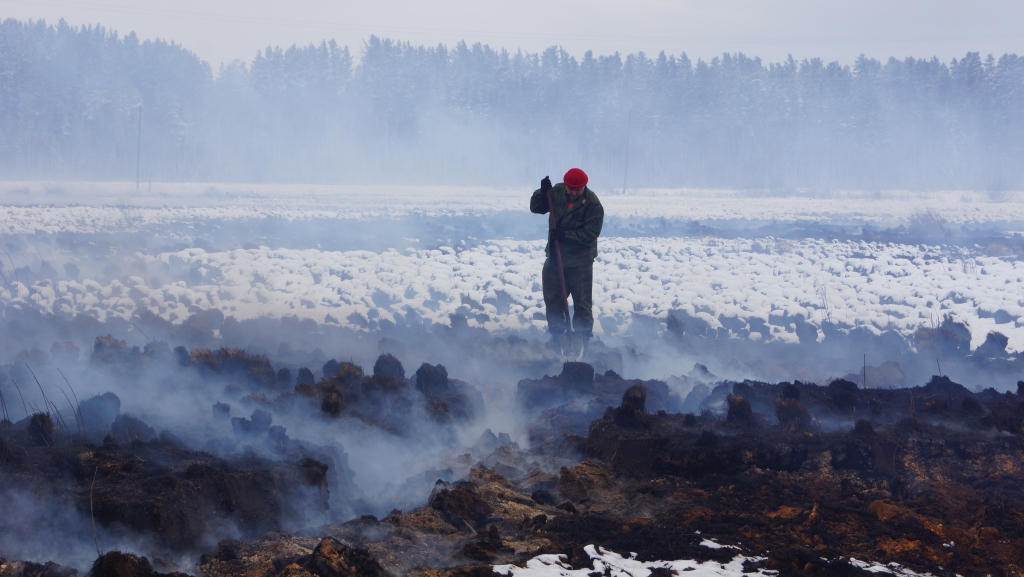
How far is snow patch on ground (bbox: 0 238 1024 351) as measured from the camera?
9.59 metres

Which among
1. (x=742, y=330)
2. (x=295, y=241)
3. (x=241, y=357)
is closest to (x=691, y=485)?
(x=241, y=357)

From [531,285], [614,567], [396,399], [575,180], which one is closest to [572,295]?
[575,180]

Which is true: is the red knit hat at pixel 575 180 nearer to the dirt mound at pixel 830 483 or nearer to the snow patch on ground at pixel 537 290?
the snow patch on ground at pixel 537 290

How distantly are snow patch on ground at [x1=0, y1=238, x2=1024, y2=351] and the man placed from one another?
1.35 m

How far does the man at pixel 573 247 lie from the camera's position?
7.74m

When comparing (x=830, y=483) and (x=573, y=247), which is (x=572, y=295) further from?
(x=830, y=483)

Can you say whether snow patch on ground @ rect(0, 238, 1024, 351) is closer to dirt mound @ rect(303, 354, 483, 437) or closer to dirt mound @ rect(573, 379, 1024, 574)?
dirt mound @ rect(303, 354, 483, 437)

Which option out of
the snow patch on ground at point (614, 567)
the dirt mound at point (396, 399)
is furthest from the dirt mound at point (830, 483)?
the dirt mound at point (396, 399)

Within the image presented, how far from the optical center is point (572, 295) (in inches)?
314

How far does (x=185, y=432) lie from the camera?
201 inches

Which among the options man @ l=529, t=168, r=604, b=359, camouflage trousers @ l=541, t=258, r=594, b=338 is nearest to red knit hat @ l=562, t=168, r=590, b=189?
man @ l=529, t=168, r=604, b=359

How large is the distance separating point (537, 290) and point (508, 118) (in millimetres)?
63361

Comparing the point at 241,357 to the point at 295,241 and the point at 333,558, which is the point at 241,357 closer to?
the point at 333,558

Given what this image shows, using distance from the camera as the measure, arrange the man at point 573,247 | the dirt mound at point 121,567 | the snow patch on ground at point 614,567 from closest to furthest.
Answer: the dirt mound at point 121,567 → the snow patch on ground at point 614,567 → the man at point 573,247
